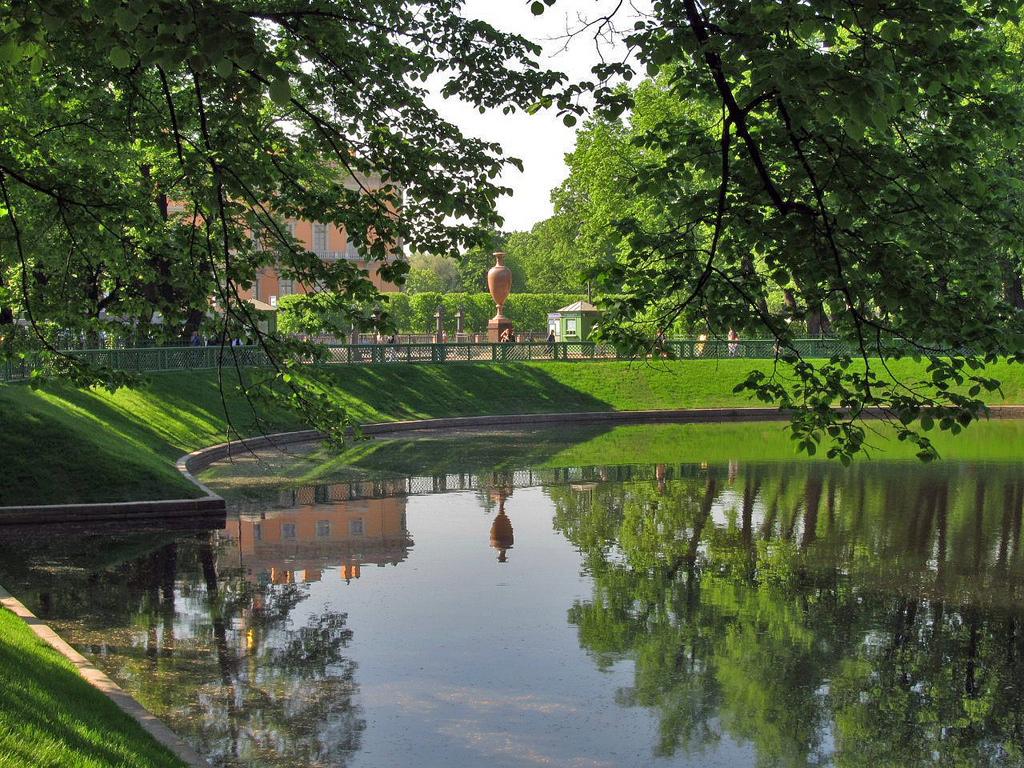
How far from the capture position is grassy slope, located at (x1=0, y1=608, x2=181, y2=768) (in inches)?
240

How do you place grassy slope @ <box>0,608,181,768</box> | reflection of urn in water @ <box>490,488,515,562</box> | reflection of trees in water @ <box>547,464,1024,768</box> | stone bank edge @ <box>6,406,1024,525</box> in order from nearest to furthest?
grassy slope @ <box>0,608,181,768</box>
reflection of trees in water @ <box>547,464,1024,768</box>
reflection of urn in water @ <box>490,488,515,562</box>
stone bank edge @ <box>6,406,1024,525</box>

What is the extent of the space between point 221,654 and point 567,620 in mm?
3660

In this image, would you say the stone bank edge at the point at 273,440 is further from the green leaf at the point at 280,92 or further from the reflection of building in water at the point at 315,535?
the green leaf at the point at 280,92

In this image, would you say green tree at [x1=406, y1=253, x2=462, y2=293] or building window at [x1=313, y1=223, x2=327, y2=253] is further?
green tree at [x1=406, y1=253, x2=462, y2=293]

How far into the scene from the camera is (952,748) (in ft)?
26.9

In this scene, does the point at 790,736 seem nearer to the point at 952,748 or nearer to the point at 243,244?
the point at 952,748

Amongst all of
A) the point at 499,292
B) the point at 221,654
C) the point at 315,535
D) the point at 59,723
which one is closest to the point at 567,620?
the point at 221,654

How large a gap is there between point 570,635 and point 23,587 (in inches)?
275

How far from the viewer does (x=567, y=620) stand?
11.8m

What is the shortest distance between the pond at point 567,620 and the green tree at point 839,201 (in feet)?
8.12

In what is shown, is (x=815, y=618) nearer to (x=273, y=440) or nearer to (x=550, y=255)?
(x=273, y=440)

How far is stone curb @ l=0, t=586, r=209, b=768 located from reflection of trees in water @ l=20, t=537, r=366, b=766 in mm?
401

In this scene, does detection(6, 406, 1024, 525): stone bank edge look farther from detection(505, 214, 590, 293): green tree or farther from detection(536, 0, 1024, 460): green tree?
detection(505, 214, 590, 293): green tree

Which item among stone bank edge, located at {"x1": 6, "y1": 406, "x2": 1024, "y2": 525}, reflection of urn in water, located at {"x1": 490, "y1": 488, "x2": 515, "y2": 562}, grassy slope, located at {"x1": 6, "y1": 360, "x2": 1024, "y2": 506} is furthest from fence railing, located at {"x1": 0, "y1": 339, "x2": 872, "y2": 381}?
reflection of urn in water, located at {"x1": 490, "y1": 488, "x2": 515, "y2": 562}
